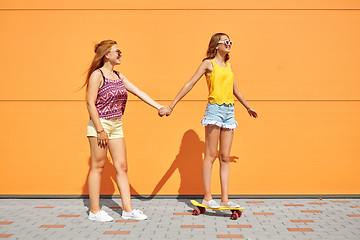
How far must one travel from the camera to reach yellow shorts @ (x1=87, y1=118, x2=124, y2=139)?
4267mm

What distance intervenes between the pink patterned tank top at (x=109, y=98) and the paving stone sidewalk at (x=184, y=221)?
1117mm

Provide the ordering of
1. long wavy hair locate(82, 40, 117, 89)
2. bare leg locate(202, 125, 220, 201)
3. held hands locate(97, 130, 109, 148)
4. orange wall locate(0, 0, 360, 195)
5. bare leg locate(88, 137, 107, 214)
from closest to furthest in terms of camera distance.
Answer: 1. held hands locate(97, 130, 109, 148)
2. bare leg locate(88, 137, 107, 214)
3. long wavy hair locate(82, 40, 117, 89)
4. bare leg locate(202, 125, 220, 201)
5. orange wall locate(0, 0, 360, 195)

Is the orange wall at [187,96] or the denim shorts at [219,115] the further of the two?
the orange wall at [187,96]

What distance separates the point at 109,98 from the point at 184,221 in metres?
1.49

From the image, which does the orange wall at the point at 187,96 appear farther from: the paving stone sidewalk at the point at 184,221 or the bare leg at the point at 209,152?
the bare leg at the point at 209,152

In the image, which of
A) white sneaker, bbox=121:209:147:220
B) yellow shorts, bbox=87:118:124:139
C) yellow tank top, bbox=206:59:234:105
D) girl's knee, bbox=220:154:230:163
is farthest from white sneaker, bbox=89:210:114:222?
yellow tank top, bbox=206:59:234:105

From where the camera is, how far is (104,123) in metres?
4.30

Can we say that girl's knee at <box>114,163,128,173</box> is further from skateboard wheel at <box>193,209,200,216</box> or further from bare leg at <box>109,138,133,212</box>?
skateboard wheel at <box>193,209,200,216</box>

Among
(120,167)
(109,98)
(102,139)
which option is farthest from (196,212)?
(109,98)

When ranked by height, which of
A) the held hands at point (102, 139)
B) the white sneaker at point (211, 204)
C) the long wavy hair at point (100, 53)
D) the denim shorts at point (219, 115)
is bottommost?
the white sneaker at point (211, 204)

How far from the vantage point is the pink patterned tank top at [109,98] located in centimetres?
430

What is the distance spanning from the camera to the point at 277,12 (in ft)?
17.8

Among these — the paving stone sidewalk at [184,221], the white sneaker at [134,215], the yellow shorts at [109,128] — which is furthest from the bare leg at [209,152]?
the yellow shorts at [109,128]

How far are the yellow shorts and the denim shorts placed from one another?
0.93 m
